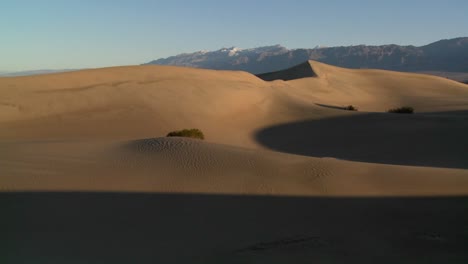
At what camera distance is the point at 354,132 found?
22.3 meters

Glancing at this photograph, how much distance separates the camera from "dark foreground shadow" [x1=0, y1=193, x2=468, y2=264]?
571 cm

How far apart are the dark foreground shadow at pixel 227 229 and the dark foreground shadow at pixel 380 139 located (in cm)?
912

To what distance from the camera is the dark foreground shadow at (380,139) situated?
17078 mm

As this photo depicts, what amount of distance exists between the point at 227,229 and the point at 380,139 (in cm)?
1519

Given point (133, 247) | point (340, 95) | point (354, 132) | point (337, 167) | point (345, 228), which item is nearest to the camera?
point (133, 247)

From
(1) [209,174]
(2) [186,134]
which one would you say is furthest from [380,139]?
(1) [209,174]

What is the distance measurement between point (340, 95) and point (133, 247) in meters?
44.4

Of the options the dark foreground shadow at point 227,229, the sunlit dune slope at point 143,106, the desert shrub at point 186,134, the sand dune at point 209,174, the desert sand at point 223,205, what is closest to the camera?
the dark foreground shadow at point 227,229

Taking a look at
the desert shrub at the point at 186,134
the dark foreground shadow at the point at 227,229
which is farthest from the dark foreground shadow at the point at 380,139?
the dark foreground shadow at the point at 227,229

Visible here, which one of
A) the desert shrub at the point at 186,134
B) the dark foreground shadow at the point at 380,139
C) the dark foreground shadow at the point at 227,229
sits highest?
the dark foreground shadow at the point at 227,229

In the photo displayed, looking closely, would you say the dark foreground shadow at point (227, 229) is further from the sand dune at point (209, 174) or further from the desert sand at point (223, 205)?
the sand dune at point (209, 174)

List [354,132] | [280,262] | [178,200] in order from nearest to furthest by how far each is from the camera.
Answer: [280,262]
[178,200]
[354,132]

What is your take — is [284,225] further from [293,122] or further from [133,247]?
[293,122]

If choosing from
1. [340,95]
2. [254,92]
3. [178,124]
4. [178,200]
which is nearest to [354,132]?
[178,124]
